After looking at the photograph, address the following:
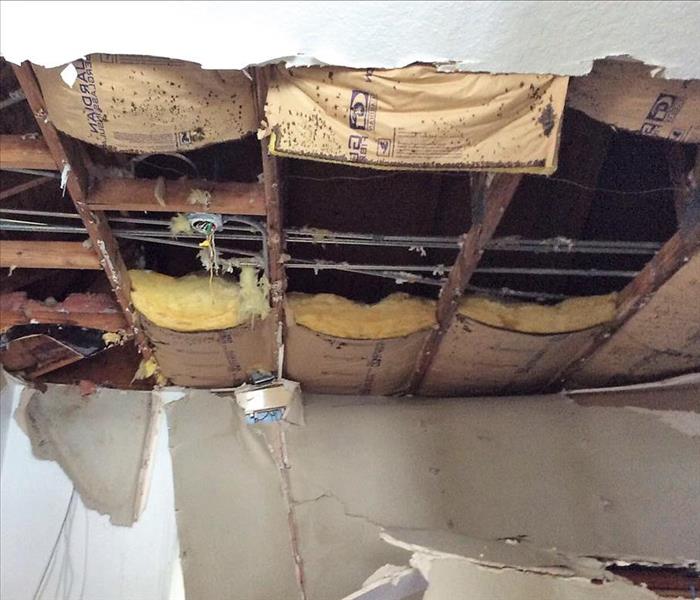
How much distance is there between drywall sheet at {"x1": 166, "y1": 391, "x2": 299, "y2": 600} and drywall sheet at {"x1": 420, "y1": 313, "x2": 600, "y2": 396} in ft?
2.49

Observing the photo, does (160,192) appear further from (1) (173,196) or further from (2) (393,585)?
(2) (393,585)

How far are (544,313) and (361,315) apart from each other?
24.1 inches

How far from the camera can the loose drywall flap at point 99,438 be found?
8.32 ft

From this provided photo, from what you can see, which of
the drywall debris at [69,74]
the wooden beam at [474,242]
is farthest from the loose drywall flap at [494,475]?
the drywall debris at [69,74]

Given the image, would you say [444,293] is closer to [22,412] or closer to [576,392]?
[576,392]

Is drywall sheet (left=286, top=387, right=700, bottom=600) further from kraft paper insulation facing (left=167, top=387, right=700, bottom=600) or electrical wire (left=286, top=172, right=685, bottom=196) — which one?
electrical wire (left=286, top=172, right=685, bottom=196)

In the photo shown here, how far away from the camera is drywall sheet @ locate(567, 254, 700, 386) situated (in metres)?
1.98

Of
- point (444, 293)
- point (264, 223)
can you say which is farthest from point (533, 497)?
point (264, 223)

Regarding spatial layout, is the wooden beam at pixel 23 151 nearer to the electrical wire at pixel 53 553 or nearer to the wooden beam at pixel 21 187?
the wooden beam at pixel 21 187

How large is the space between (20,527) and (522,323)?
6.52 ft

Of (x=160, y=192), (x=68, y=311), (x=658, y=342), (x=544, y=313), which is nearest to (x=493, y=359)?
(x=544, y=313)

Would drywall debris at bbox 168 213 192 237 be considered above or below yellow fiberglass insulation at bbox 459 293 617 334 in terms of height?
above

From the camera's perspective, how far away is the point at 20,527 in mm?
2498

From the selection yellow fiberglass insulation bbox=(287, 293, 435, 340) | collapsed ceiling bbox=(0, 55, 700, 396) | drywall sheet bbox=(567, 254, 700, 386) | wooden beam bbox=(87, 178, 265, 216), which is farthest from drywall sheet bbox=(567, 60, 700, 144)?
yellow fiberglass insulation bbox=(287, 293, 435, 340)
